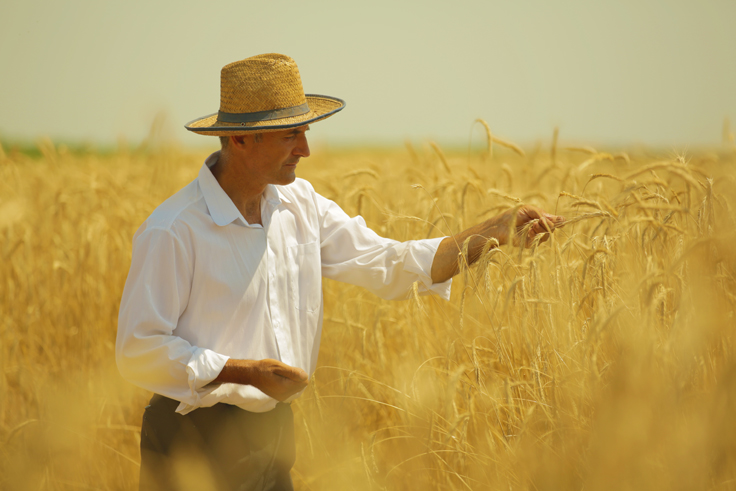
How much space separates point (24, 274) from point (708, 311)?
12.9 feet

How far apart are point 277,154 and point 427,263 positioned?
0.71 metres

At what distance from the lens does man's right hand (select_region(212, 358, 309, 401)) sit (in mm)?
1692

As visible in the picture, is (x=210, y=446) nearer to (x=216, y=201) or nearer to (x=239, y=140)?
(x=216, y=201)

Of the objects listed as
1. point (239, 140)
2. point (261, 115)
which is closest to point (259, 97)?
point (261, 115)

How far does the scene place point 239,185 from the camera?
6.57ft

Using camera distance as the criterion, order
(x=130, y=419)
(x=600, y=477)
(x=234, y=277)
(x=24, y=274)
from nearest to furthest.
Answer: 1. (x=600, y=477)
2. (x=234, y=277)
3. (x=130, y=419)
4. (x=24, y=274)

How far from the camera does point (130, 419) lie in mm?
3027

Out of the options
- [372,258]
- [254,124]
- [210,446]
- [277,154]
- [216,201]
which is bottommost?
[210,446]

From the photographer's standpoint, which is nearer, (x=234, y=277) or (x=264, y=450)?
(x=234, y=277)

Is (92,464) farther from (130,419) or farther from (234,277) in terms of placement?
(234,277)

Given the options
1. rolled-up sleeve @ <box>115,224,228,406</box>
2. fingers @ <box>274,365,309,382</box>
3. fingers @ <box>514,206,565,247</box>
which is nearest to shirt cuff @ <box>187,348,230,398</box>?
rolled-up sleeve @ <box>115,224,228,406</box>

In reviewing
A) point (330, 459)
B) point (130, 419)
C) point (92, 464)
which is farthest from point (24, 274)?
point (330, 459)

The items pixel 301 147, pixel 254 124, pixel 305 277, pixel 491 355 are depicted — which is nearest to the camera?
pixel 254 124

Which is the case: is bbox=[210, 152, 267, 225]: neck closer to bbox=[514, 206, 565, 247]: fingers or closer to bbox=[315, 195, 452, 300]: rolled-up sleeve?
bbox=[315, 195, 452, 300]: rolled-up sleeve
